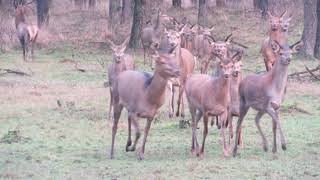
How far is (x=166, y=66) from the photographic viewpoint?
37.0 ft

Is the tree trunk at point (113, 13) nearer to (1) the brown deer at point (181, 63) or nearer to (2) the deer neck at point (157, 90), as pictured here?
(1) the brown deer at point (181, 63)

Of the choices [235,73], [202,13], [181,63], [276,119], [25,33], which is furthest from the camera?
[202,13]

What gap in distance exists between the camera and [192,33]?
846 inches

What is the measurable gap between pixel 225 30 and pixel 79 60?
7748 mm

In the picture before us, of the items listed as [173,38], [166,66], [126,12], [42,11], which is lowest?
[42,11]

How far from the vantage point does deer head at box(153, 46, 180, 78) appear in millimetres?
11266

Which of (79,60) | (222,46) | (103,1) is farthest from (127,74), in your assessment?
(103,1)

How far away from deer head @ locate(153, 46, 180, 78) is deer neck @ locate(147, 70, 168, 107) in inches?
3.1

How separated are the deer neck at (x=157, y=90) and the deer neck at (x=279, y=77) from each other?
151cm

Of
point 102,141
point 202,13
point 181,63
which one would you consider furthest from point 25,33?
point 102,141

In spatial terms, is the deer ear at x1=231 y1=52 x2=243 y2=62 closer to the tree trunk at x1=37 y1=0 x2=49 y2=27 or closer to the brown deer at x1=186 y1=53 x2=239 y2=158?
the brown deer at x1=186 y1=53 x2=239 y2=158

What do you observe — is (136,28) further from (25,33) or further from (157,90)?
(157,90)

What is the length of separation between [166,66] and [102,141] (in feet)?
7.51

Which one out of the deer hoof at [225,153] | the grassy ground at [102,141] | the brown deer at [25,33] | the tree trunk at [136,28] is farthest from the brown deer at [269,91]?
the tree trunk at [136,28]
